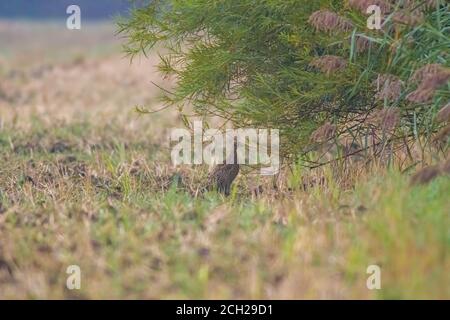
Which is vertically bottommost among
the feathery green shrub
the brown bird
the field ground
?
the field ground

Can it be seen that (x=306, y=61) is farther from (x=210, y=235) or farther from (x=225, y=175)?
(x=210, y=235)

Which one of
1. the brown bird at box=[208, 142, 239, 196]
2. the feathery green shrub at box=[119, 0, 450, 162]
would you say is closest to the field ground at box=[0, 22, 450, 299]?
the brown bird at box=[208, 142, 239, 196]

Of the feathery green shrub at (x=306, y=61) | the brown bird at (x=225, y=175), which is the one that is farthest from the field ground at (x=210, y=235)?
the feathery green shrub at (x=306, y=61)

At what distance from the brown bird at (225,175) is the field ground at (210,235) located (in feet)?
0.53

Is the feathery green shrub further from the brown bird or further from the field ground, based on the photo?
the field ground

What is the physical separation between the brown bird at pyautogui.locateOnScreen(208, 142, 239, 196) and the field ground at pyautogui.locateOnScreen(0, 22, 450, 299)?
161 mm

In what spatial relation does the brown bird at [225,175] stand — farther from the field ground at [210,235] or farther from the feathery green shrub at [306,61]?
the feathery green shrub at [306,61]

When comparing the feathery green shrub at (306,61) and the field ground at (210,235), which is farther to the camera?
the feathery green shrub at (306,61)

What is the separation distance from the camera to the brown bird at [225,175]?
335 inches

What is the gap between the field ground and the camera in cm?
528

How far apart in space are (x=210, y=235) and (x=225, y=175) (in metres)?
2.55

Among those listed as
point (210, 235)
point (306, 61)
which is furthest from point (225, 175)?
point (210, 235)

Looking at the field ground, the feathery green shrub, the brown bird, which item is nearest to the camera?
the field ground
